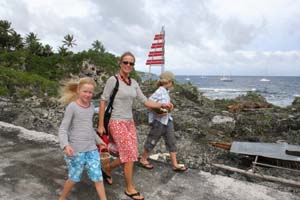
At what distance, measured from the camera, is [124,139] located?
2.94 metres

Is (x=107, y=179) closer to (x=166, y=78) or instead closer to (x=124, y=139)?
(x=124, y=139)

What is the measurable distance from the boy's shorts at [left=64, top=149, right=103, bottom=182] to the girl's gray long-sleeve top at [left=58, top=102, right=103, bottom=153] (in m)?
0.06

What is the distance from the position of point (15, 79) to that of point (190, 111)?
410 inches

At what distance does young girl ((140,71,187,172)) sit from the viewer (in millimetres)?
3596

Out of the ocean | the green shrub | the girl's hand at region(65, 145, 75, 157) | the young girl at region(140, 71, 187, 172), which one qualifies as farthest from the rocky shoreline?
the ocean

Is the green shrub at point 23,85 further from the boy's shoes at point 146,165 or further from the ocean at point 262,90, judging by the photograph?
the ocean at point 262,90

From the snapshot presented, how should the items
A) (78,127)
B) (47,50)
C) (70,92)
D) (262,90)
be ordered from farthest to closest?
(262,90)
(47,50)
(70,92)
(78,127)

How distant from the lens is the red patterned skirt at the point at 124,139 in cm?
293

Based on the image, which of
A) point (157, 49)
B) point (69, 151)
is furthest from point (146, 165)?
point (157, 49)

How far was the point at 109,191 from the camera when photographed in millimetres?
3098

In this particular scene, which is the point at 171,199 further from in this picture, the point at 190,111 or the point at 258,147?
the point at 190,111

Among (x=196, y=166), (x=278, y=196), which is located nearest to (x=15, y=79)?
(x=196, y=166)

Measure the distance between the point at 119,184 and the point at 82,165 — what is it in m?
0.84

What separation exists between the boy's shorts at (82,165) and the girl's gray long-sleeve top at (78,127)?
0.06 meters
